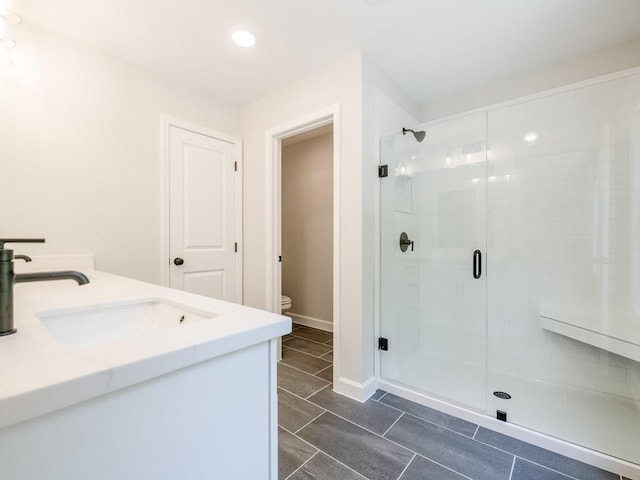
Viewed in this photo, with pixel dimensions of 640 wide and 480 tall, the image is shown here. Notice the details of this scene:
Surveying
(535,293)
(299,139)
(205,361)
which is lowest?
(535,293)

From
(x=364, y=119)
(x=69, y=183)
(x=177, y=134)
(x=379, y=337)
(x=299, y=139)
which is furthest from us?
(x=299, y=139)

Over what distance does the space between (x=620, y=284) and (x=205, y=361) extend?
2.63 m

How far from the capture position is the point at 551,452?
153 centimetres

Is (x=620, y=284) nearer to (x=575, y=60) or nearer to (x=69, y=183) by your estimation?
(x=575, y=60)

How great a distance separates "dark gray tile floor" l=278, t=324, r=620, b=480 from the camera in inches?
54.6

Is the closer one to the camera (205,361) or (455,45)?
(205,361)

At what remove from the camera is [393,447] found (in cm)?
156

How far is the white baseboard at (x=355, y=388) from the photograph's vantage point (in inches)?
79.7

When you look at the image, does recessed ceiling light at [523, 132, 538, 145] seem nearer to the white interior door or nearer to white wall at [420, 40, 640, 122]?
white wall at [420, 40, 640, 122]

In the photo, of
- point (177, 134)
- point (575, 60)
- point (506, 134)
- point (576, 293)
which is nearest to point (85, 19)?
point (177, 134)

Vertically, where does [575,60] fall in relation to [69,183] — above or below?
above

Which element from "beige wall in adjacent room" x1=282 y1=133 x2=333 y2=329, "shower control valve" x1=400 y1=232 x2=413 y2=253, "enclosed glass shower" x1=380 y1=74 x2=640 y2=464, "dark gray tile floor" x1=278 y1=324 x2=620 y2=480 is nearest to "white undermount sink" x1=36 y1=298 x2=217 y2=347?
"dark gray tile floor" x1=278 y1=324 x2=620 y2=480

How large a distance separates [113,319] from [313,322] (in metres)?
2.88

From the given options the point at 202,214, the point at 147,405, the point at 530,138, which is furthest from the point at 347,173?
the point at 147,405
